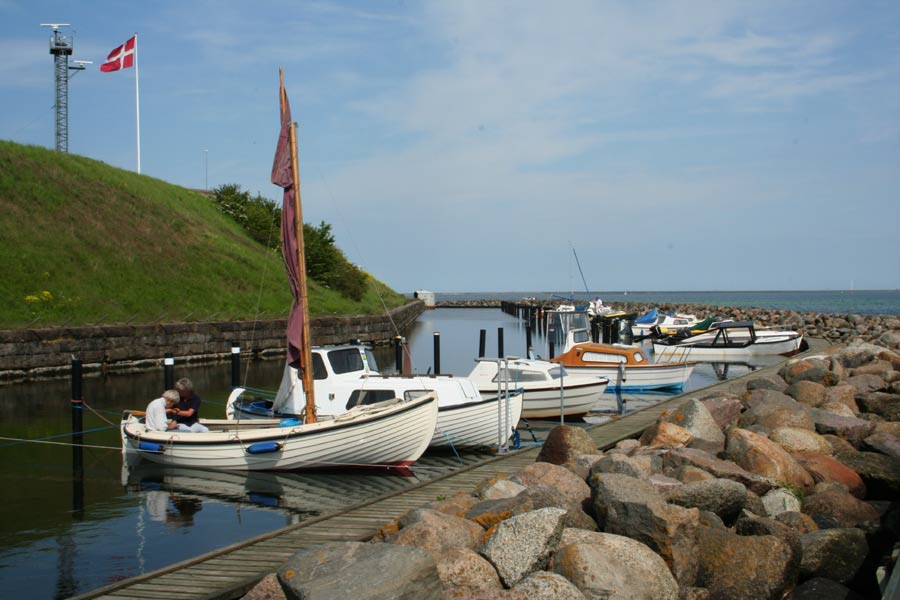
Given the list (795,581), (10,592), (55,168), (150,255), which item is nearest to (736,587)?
(795,581)

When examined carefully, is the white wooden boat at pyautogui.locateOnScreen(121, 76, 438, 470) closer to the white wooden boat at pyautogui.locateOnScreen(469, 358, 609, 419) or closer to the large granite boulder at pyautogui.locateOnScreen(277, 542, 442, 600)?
the white wooden boat at pyautogui.locateOnScreen(469, 358, 609, 419)

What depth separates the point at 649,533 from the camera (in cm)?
808

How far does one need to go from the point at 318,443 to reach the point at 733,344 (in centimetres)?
3216

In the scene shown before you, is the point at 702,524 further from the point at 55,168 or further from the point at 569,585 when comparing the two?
the point at 55,168

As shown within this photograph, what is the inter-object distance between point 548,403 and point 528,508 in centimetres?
1328

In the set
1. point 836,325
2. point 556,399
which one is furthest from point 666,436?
point 836,325

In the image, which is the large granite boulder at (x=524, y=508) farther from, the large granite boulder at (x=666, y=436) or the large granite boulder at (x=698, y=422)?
the large granite boulder at (x=698, y=422)

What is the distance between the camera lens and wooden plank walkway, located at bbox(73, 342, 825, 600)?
772 centimetres

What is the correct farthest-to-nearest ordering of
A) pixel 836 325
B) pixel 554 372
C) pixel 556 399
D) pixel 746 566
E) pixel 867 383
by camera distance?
1. pixel 836 325
2. pixel 554 372
3. pixel 556 399
4. pixel 867 383
5. pixel 746 566

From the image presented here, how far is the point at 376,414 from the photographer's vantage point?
49.5 feet

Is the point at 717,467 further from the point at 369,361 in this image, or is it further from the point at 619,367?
the point at 619,367

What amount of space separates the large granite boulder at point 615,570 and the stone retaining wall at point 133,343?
17.7 meters

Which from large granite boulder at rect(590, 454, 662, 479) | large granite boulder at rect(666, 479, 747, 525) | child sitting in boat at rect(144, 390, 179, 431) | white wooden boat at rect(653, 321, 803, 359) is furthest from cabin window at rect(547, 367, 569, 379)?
white wooden boat at rect(653, 321, 803, 359)

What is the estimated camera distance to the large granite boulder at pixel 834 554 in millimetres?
8508
